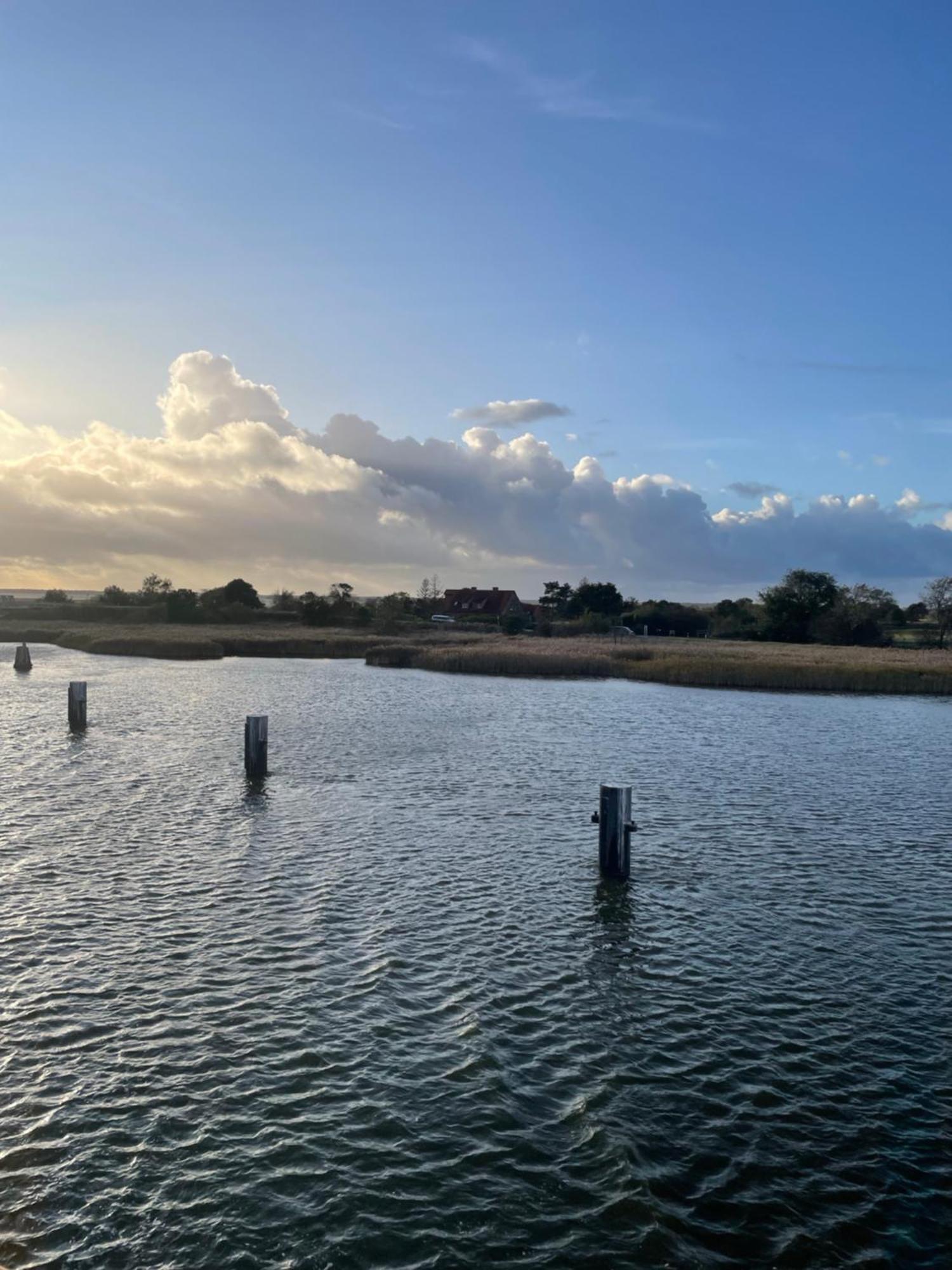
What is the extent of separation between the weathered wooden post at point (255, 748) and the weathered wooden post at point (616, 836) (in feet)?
37.4

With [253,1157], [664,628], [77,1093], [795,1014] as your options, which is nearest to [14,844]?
[77,1093]

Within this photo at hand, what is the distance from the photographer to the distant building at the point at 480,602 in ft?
490

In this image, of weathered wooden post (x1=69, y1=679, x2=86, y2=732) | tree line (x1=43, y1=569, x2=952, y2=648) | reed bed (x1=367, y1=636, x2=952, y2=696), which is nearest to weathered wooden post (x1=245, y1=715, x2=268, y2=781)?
weathered wooden post (x1=69, y1=679, x2=86, y2=732)

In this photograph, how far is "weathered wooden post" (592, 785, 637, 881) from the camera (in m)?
16.1

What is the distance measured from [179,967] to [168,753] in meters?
18.2

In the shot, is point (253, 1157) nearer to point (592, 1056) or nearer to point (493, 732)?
point (592, 1056)

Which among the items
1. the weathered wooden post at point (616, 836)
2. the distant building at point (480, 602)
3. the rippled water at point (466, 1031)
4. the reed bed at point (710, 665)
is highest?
the distant building at point (480, 602)

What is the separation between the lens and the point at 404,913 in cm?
1382

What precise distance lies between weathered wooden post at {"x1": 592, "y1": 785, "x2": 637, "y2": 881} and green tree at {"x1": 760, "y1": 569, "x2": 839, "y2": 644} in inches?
3646

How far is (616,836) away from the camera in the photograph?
16062 millimetres

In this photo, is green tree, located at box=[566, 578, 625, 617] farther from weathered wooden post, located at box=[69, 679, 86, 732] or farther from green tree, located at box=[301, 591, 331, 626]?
weathered wooden post, located at box=[69, 679, 86, 732]

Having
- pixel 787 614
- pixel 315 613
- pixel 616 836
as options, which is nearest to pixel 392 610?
pixel 315 613

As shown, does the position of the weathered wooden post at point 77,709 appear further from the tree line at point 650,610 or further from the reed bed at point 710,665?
the tree line at point 650,610

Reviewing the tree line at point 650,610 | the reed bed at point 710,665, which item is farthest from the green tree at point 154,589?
the reed bed at point 710,665
